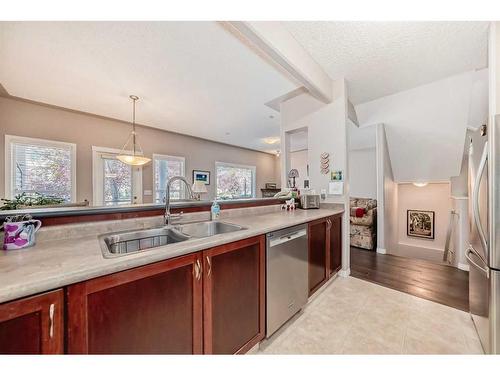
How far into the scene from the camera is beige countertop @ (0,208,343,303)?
609mm

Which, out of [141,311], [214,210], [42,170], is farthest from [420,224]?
[42,170]

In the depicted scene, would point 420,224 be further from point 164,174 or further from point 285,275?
point 164,174

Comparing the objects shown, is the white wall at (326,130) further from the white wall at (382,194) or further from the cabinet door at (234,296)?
the cabinet door at (234,296)

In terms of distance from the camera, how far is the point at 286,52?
1.83 metres

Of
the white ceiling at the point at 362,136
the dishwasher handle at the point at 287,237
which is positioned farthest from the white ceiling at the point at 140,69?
the dishwasher handle at the point at 287,237

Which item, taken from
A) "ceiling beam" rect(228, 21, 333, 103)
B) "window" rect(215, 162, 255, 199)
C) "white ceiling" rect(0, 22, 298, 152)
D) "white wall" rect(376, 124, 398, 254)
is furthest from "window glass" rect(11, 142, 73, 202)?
"white wall" rect(376, 124, 398, 254)

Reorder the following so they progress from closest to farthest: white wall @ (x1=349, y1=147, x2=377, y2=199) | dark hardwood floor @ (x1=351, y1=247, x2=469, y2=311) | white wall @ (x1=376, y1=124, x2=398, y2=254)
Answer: dark hardwood floor @ (x1=351, y1=247, x2=469, y2=311), white wall @ (x1=376, y1=124, x2=398, y2=254), white wall @ (x1=349, y1=147, x2=377, y2=199)

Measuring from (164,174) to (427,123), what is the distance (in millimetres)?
5362

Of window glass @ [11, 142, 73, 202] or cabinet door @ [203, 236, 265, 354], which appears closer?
cabinet door @ [203, 236, 265, 354]

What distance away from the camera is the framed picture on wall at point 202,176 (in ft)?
17.6

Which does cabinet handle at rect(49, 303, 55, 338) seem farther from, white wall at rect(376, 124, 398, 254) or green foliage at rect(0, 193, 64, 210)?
white wall at rect(376, 124, 398, 254)

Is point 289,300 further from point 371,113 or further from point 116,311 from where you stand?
point 371,113

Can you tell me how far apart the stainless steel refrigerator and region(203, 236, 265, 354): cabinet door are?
145 cm
